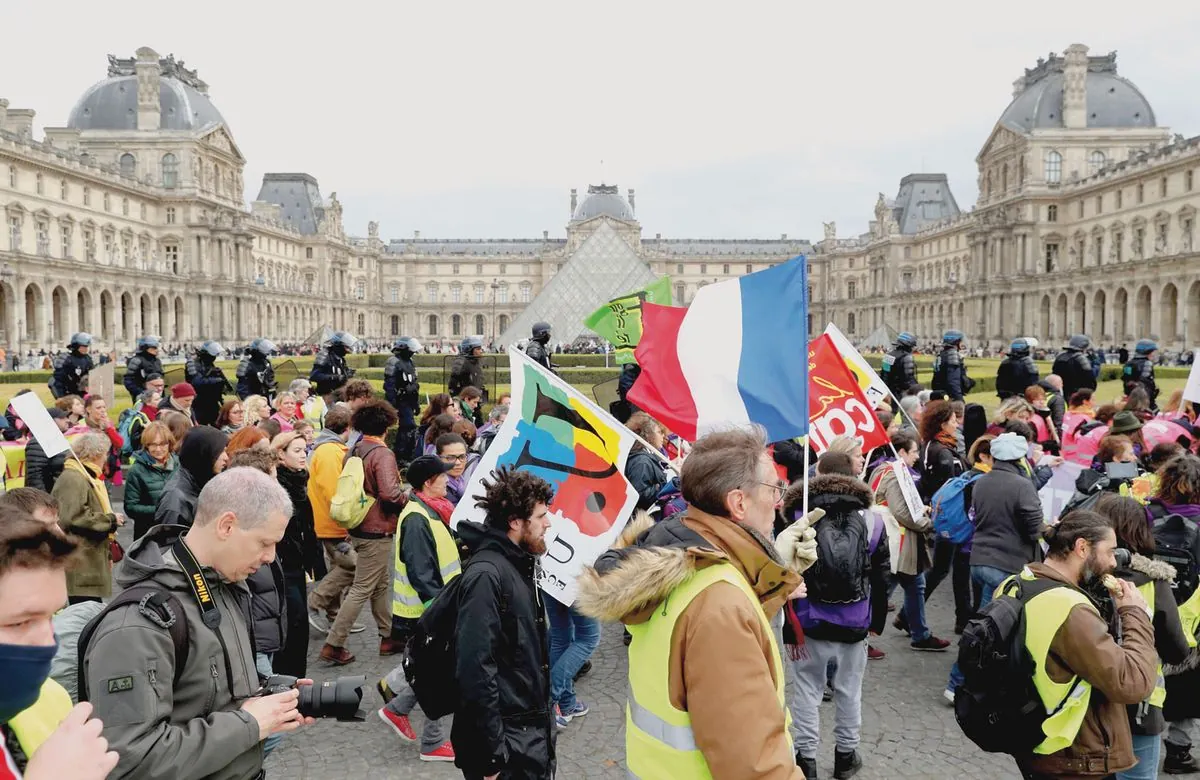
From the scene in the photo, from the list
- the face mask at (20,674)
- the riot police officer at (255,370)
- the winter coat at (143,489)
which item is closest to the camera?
the face mask at (20,674)

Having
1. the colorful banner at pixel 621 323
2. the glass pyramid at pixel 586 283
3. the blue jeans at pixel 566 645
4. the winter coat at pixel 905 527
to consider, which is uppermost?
the glass pyramid at pixel 586 283

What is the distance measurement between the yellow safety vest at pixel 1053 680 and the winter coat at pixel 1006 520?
2.06 metres

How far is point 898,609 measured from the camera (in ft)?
22.9

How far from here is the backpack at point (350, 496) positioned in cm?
534

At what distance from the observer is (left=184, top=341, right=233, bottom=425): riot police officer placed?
31.8 feet

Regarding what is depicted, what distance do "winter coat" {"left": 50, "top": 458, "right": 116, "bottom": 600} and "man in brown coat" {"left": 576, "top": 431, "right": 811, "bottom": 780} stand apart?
386 cm

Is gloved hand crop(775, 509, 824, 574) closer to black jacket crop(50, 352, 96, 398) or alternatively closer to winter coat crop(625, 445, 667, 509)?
winter coat crop(625, 445, 667, 509)

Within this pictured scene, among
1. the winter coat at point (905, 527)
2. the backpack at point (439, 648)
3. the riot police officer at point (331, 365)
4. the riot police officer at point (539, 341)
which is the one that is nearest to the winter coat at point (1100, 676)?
the backpack at point (439, 648)

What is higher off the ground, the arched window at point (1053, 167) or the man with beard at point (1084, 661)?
the arched window at point (1053, 167)

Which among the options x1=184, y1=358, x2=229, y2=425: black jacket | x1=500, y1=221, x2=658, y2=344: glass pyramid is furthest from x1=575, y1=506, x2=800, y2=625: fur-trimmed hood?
x1=500, y1=221, x2=658, y2=344: glass pyramid

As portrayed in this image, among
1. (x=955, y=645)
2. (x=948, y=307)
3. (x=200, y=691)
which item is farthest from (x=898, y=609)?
(x=948, y=307)

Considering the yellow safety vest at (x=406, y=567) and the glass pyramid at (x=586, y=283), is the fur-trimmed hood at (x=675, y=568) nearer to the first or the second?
the yellow safety vest at (x=406, y=567)

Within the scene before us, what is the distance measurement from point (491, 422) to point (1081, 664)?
571cm

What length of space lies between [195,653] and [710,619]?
1.33 meters
